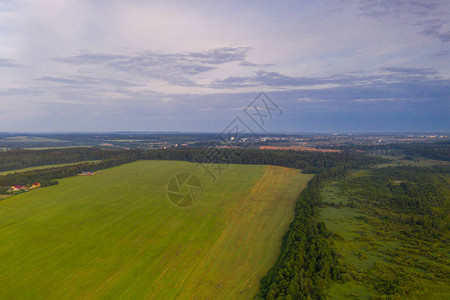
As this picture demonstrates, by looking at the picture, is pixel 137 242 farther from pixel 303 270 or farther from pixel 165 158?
pixel 165 158

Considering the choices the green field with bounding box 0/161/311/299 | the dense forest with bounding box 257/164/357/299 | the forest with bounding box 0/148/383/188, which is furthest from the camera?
the forest with bounding box 0/148/383/188

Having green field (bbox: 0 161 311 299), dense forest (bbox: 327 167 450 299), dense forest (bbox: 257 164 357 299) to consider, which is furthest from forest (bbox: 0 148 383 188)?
dense forest (bbox: 257 164 357 299)

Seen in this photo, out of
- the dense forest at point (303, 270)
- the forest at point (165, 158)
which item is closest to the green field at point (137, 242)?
the dense forest at point (303, 270)

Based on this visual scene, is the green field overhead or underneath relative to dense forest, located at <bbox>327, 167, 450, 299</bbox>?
overhead

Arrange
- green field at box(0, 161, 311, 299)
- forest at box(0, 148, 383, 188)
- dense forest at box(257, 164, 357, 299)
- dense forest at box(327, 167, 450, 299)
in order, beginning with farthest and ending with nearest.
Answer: forest at box(0, 148, 383, 188) → dense forest at box(327, 167, 450, 299) → green field at box(0, 161, 311, 299) → dense forest at box(257, 164, 357, 299)

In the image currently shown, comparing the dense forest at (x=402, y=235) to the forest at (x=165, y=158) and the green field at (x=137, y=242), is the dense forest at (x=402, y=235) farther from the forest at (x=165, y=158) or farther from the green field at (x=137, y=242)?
the forest at (x=165, y=158)

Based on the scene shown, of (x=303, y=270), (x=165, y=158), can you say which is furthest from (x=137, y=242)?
(x=165, y=158)

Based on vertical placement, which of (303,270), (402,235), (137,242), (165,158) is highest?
(165,158)

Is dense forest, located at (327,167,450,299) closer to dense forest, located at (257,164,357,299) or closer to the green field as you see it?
dense forest, located at (257,164,357,299)

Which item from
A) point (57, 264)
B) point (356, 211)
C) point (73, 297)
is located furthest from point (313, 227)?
point (57, 264)
